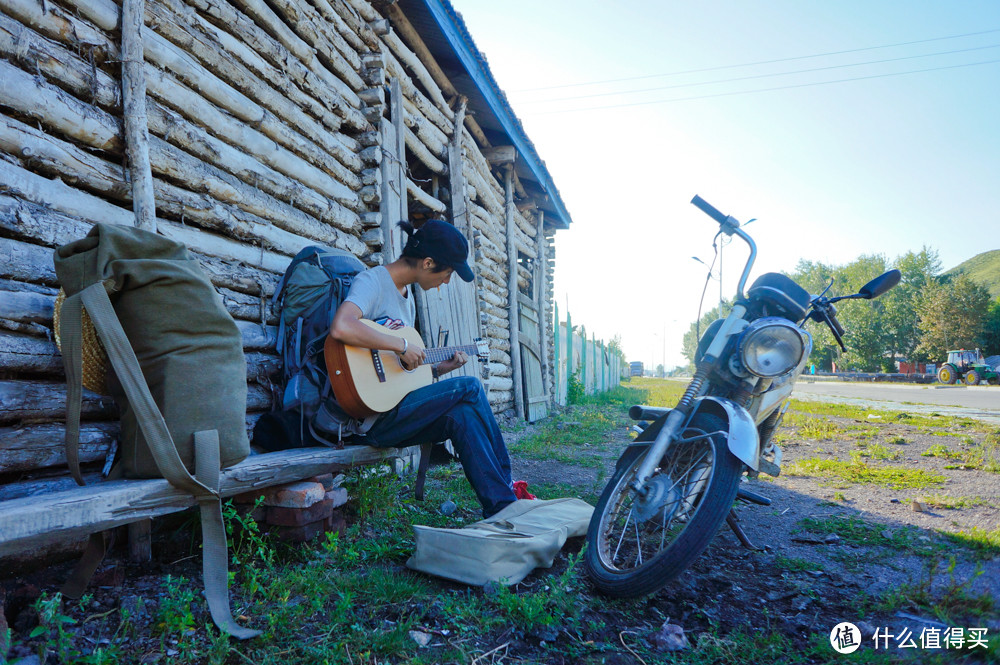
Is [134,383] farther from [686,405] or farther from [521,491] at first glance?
[686,405]

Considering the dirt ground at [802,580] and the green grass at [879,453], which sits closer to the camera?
the dirt ground at [802,580]

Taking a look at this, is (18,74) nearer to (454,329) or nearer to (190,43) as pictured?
(190,43)

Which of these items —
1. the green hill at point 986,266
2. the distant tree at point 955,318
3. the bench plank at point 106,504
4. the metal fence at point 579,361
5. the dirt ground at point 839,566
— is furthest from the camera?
the green hill at point 986,266

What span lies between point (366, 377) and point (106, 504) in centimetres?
139

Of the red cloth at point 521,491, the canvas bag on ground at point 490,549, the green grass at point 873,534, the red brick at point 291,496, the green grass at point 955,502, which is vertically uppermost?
the red brick at point 291,496

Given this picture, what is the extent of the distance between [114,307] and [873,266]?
224 ft

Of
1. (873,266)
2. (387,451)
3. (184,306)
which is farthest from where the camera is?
(873,266)

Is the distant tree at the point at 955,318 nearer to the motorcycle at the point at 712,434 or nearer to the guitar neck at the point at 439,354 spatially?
the motorcycle at the point at 712,434

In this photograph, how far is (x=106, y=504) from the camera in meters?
1.70

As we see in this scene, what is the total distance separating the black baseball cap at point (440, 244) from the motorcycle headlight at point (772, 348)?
1.62 metres

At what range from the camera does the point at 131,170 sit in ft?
8.30

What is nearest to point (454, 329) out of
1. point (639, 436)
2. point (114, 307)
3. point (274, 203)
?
point (274, 203)

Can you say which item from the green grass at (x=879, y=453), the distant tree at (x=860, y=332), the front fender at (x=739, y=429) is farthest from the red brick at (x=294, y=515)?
the distant tree at (x=860, y=332)

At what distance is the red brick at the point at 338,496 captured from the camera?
9.25 ft
